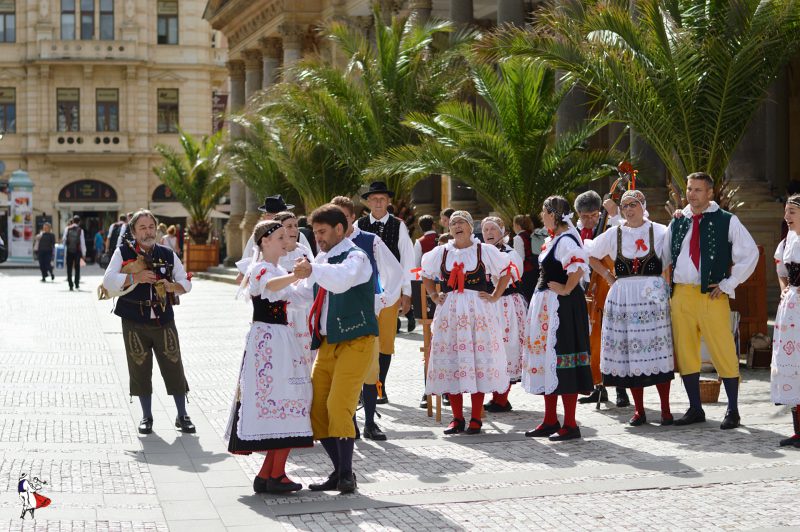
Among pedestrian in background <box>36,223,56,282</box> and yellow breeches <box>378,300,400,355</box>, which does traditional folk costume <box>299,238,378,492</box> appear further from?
pedestrian in background <box>36,223,56,282</box>

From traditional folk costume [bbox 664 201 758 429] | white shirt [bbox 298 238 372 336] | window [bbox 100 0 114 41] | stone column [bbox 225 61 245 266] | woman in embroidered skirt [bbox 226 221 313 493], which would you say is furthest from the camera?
window [bbox 100 0 114 41]

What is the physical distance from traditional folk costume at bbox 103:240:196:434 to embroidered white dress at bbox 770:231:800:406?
4.71 m

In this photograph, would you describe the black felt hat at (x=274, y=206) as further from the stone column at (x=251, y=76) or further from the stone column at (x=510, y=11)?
the stone column at (x=251, y=76)

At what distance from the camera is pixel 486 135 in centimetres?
1725

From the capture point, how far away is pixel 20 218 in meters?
50.6

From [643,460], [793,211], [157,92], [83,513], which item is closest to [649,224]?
[793,211]

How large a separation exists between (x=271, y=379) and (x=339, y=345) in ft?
1.65

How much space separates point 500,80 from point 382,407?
7.42m

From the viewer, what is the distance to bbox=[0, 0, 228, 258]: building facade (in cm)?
6316

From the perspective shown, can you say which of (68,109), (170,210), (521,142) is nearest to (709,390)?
(521,142)

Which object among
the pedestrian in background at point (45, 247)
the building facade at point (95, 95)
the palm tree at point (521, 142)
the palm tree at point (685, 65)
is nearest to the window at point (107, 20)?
the building facade at point (95, 95)

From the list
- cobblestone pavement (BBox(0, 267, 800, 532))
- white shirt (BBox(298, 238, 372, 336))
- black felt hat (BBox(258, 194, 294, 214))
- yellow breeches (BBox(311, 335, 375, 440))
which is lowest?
cobblestone pavement (BBox(0, 267, 800, 532))

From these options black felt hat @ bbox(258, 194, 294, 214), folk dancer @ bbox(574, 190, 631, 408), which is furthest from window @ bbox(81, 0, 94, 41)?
black felt hat @ bbox(258, 194, 294, 214)

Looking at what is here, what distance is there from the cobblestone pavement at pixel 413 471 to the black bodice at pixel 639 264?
1.29m
